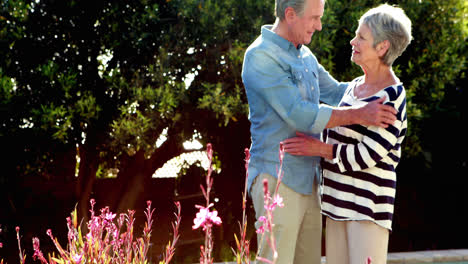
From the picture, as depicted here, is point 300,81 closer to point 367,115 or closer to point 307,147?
point 307,147

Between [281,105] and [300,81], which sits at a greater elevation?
[300,81]

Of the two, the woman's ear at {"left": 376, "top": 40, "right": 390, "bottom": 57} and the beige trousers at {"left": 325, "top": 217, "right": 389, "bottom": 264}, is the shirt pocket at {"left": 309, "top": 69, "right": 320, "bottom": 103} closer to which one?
the woman's ear at {"left": 376, "top": 40, "right": 390, "bottom": 57}

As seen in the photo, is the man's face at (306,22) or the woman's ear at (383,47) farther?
the man's face at (306,22)

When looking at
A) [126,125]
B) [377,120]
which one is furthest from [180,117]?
[377,120]

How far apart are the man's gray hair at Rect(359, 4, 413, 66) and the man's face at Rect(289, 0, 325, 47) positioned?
30 centimetres

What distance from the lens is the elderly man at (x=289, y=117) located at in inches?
116

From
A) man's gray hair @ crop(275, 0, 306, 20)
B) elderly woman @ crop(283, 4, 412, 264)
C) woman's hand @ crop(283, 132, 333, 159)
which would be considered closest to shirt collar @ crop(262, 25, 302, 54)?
man's gray hair @ crop(275, 0, 306, 20)

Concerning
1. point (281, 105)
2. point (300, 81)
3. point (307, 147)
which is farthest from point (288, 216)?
point (300, 81)

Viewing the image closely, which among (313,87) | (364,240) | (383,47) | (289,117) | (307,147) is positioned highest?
(383,47)

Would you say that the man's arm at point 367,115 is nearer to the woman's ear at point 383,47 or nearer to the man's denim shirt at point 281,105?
the man's denim shirt at point 281,105

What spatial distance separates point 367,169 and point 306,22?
0.86 meters

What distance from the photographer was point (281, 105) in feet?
9.71

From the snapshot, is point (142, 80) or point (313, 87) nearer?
point (313, 87)

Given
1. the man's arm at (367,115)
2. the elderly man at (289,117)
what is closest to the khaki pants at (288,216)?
the elderly man at (289,117)
